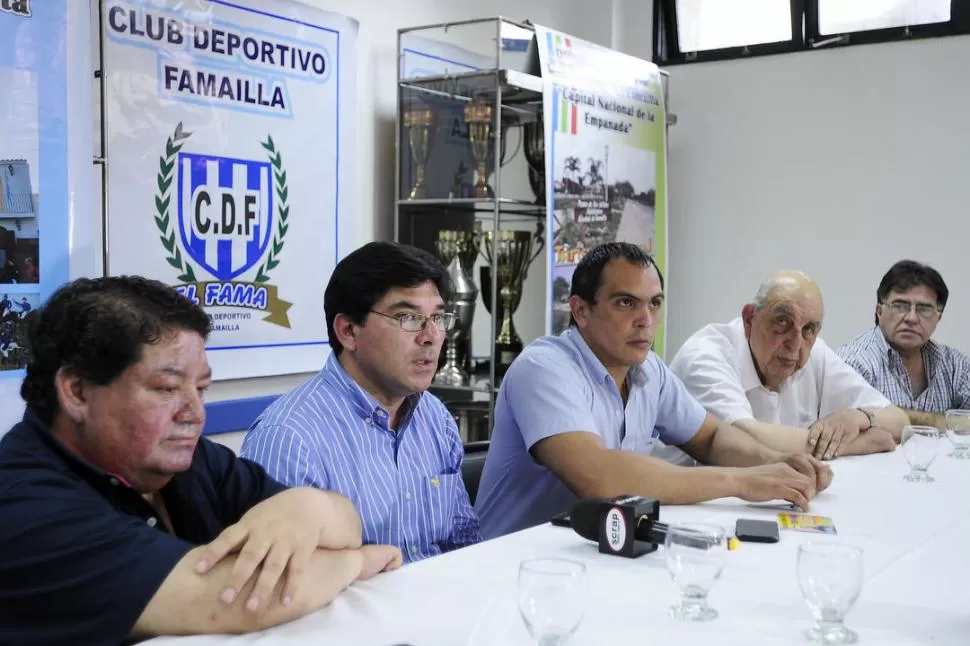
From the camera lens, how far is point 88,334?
1352 mm

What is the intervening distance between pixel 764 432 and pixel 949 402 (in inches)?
58.4

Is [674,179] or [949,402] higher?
→ [674,179]

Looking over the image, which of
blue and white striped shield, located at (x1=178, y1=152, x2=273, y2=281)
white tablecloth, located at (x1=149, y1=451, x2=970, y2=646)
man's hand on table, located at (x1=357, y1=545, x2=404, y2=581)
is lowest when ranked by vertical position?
white tablecloth, located at (x1=149, y1=451, x2=970, y2=646)

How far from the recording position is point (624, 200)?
488 cm

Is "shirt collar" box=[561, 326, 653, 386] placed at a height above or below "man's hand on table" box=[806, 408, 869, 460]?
above

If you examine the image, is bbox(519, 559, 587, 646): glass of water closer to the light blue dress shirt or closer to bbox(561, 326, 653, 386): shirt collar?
the light blue dress shirt

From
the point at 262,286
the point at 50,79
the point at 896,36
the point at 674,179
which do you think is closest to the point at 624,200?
the point at 674,179

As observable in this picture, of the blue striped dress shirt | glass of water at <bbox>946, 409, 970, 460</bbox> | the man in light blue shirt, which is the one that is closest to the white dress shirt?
the man in light blue shirt

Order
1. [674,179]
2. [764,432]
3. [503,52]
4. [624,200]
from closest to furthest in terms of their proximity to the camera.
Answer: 1. [764,432]
2. [503,52]
3. [624,200]
4. [674,179]

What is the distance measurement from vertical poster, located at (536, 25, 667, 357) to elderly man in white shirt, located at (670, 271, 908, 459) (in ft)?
4.06

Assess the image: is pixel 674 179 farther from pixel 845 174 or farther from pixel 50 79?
pixel 50 79

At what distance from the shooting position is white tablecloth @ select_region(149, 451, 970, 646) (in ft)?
4.18

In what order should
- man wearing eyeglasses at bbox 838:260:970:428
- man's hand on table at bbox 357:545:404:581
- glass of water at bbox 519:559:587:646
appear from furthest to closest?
1. man wearing eyeglasses at bbox 838:260:970:428
2. man's hand on table at bbox 357:545:404:581
3. glass of water at bbox 519:559:587:646

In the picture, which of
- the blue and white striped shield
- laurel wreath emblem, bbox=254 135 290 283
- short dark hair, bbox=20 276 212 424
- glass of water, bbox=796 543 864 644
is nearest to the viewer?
glass of water, bbox=796 543 864 644
